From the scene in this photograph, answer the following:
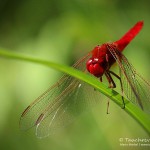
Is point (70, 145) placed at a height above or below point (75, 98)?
below

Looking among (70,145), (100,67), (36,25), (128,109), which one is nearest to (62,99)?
(100,67)

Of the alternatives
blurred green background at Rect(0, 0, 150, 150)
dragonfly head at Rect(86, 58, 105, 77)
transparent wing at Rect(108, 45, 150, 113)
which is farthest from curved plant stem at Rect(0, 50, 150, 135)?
blurred green background at Rect(0, 0, 150, 150)

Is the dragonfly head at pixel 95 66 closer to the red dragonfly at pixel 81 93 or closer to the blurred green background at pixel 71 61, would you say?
the red dragonfly at pixel 81 93

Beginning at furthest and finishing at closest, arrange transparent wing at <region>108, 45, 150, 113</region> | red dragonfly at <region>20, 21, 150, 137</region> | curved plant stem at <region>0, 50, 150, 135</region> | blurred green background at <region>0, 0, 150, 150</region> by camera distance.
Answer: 1. blurred green background at <region>0, 0, 150, 150</region>
2. red dragonfly at <region>20, 21, 150, 137</region>
3. transparent wing at <region>108, 45, 150, 113</region>
4. curved plant stem at <region>0, 50, 150, 135</region>

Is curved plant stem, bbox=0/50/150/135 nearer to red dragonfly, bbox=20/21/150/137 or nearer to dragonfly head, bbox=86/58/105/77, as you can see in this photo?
red dragonfly, bbox=20/21/150/137

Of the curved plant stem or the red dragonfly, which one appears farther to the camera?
the red dragonfly

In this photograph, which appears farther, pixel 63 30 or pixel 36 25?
pixel 36 25

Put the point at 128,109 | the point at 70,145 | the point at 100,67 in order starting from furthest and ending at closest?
the point at 70,145 → the point at 100,67 → the point at 128,109

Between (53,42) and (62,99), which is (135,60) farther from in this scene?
(62,99)

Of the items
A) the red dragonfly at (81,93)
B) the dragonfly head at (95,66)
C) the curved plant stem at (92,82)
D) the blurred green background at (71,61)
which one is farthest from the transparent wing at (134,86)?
the blurred green background at (71,61)
